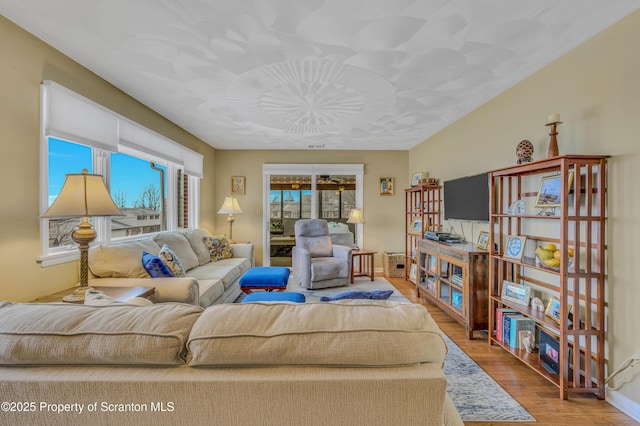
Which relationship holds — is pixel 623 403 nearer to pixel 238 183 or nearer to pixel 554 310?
pixel 554 310

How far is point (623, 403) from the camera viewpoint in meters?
1.71

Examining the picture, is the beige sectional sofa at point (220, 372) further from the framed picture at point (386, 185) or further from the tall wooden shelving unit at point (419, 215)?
the framed picture at point (386, 185)

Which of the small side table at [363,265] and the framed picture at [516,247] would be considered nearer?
the framed picture at [516,247]

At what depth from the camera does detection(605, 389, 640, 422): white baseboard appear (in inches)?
64.8

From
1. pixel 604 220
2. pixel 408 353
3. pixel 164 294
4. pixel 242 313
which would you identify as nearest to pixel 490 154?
pixel 604 220

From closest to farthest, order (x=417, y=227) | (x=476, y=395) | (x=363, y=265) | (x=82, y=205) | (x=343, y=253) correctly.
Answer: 1. (x=82, y=205)
2. (x=476, y=395)
3. (x=343, y=253)
4. (x=417, y=227)
5. (x=363, y=265)

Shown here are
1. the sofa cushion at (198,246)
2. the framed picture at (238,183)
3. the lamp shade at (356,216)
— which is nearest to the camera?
the sofa cushion at (198,246)

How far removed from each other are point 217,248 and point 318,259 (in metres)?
1.53

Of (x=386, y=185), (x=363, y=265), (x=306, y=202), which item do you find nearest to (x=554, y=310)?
(x=363, y=265)

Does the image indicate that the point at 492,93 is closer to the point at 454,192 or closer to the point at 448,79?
the point at 448,79

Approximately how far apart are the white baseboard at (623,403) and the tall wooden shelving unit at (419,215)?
224 cm

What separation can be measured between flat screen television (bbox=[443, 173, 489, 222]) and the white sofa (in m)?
2.87

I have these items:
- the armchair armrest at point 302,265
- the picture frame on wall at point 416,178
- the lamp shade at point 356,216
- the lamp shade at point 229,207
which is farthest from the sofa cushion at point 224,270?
the picture frame on wall at point 416,178

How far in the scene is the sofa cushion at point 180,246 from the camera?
10.6 feet
